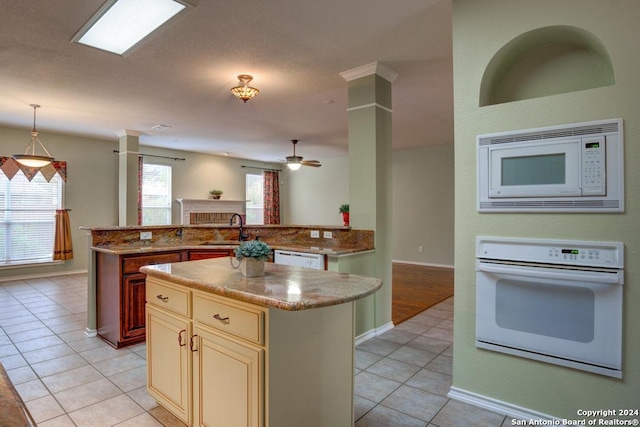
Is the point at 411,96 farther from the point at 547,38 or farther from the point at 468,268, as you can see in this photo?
the point at 468,268

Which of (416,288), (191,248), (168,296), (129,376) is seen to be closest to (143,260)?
(191,248)

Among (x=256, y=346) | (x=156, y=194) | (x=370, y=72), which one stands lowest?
(x=256, y=346)

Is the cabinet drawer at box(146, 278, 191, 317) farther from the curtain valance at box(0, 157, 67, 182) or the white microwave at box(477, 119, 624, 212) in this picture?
the curtain valance at box(0, 157, 67, 182)

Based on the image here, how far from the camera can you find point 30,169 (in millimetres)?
6320

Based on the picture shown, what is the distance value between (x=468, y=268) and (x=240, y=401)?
1618mm

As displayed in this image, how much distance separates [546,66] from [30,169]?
7810 millimetres

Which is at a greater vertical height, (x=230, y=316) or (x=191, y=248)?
(x=191, y=248)

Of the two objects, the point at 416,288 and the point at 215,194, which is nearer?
the point at 416,288

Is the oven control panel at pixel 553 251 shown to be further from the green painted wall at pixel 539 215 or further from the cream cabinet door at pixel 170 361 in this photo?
the cream cabinet door at pixel 170 361

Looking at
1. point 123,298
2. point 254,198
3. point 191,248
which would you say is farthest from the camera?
point 254,198

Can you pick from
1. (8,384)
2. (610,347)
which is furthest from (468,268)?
(8,384)

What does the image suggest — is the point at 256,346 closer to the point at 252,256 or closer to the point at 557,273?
the point at 252,256

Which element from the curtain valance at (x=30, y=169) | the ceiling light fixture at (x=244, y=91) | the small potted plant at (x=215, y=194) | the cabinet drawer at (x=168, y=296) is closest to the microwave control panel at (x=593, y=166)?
the cabinet drawer at (x=168, y=296)

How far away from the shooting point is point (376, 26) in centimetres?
279
